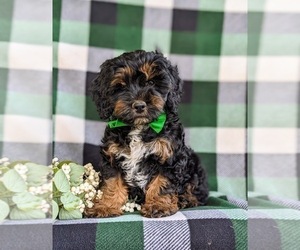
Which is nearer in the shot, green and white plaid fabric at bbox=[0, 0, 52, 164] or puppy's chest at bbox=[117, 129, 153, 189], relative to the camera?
green and white plaid fabric at bbox=[0, 0, 52, 164]

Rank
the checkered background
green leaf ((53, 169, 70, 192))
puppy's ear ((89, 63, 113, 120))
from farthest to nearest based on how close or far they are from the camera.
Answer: the checkered background
puppy's ear ((89, 63, 113, 120))
green leaf ((53, 169, 70, 192))

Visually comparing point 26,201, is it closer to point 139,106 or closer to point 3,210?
point 3,210

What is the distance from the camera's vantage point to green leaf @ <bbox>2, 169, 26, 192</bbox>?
283 centimetres

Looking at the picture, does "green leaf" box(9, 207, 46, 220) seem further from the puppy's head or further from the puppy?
the puppy's head

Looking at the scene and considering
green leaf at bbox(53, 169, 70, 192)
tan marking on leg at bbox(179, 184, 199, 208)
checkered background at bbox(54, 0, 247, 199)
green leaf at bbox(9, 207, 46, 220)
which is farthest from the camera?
checkered background at bbox(54, 0, 247, 199)

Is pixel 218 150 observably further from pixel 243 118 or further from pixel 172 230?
pixel 172 230

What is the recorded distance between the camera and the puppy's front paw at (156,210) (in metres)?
3.29

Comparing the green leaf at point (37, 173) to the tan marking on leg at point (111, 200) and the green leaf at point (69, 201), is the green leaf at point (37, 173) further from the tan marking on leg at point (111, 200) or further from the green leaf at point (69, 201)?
the tan marking on leg at point (111, 200)

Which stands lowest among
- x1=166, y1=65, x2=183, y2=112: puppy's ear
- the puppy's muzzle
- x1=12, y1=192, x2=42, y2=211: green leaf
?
x1=12, y1=192, x2=42, y2=211: green leaf

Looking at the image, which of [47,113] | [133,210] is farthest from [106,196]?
[47,113]

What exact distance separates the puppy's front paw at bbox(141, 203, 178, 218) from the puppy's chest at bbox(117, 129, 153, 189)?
0.22m

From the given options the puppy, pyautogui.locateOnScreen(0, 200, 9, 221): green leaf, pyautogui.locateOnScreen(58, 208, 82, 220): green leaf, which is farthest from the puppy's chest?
pyautogui.locateOnScreen(0, 200, 9, 221): green leaf

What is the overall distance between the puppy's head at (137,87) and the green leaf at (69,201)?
0.63 m

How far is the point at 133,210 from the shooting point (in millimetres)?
3568
